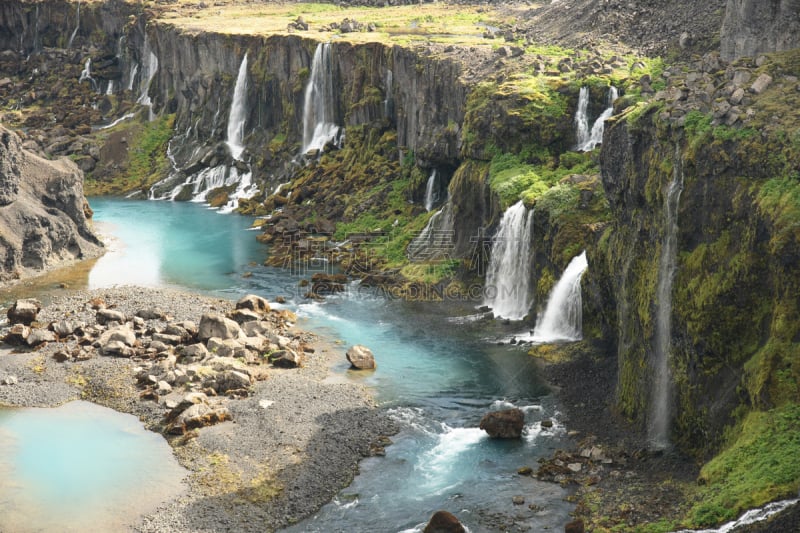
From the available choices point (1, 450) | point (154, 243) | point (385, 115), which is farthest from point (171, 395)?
point (385, 115)

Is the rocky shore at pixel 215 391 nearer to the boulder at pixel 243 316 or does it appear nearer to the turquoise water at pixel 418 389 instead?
the boulder at pixel 243 316

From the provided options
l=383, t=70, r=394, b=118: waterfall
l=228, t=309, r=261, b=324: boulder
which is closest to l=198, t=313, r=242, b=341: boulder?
l=228, t=309, r=261, b=324: boulder

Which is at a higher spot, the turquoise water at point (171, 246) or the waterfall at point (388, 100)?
the waterfall at point (388, 100)

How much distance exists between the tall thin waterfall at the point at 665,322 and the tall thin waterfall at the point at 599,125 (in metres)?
23.4

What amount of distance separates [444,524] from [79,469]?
14.6 meters

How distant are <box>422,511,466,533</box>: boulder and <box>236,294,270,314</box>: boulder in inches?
1038

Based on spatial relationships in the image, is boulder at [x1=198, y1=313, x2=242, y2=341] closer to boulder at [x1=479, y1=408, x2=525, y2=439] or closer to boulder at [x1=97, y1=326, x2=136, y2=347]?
boulder at [x1=97, y1=326, x2=136, y2=347]

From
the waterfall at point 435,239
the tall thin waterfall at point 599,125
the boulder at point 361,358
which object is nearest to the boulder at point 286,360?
the boulder at point 361,358

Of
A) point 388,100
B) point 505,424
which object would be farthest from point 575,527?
point 388,100

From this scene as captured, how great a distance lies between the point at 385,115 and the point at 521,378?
43124mm

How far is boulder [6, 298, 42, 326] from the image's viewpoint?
2116 inches

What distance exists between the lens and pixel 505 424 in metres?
39.1

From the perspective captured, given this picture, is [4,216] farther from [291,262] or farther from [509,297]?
[509,297]

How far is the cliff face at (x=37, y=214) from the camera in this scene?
2532 inches
